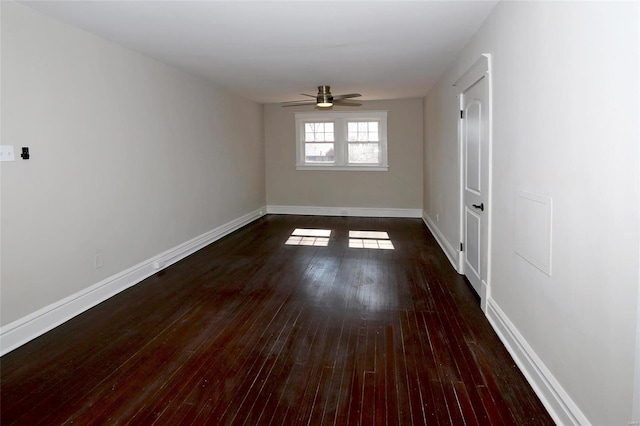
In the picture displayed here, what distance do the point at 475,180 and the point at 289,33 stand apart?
7.17 feet

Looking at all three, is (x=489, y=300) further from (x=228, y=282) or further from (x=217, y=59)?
(x=217, y=59)

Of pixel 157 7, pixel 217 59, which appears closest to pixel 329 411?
pixel 157 7

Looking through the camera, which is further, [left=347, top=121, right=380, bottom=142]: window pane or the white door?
[left=347, top=121, right=380, bottom=142]: window pane

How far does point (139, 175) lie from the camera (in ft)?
14.7

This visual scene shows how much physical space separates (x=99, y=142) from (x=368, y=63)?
3.09 metres

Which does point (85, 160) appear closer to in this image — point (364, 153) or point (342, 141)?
point (342, 141)

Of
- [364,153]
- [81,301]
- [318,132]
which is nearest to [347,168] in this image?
[364,153]

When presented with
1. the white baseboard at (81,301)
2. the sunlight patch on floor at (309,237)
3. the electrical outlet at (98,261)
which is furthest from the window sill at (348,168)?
the electrical outlet at (98,261)

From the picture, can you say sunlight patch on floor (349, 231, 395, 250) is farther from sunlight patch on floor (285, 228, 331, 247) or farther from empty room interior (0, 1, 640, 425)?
sunlight patch on floor (285, 228, 331, 247)

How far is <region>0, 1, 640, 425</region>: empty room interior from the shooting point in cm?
181

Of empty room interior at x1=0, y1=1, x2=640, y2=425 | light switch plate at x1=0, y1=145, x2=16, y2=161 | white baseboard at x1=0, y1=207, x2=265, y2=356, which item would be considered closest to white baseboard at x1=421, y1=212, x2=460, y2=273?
empty room interior at x1=0, y1=1, x2=640, y2=425

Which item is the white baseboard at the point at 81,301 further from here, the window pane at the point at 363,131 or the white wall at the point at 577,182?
the window pane at the point at 363,131

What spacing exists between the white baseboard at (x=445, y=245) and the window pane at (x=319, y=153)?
2421mm

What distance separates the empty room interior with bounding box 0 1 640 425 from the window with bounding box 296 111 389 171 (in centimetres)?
241
